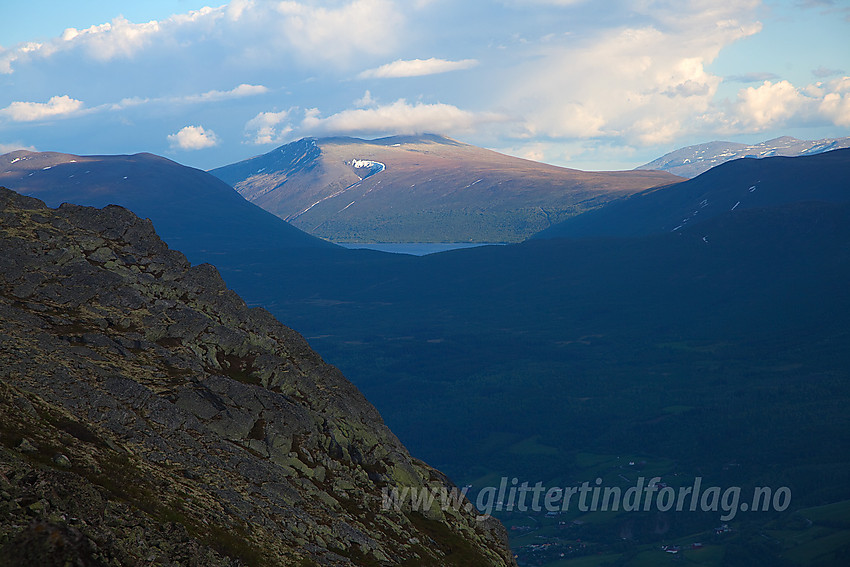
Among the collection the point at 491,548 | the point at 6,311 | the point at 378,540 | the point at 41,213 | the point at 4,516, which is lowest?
the point at 491,548

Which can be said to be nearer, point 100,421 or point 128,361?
point 100,421

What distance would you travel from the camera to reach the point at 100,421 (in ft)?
134

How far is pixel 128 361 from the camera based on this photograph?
4928 centimetres

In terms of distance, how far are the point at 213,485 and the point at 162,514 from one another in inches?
309

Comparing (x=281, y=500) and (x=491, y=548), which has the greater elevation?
(x=281, y=500)

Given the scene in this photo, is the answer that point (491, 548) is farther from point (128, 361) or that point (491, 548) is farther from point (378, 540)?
point (128, 361)

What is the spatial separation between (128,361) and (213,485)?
43.0ft

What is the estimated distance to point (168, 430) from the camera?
44.1m

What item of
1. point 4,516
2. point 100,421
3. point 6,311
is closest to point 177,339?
point 6,311

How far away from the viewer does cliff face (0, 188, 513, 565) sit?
29266 millimetres

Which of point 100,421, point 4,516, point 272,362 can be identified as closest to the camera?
point 4,516

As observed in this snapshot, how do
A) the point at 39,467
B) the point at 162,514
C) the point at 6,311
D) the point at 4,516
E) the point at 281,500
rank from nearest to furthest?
the point at 4,516 < the point at 39,467 < the point at 162,514 < the point at 281,500 < the point at 6,311

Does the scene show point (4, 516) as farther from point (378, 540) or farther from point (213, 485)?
point (378, 540)

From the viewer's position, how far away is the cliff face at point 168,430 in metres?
29.3
